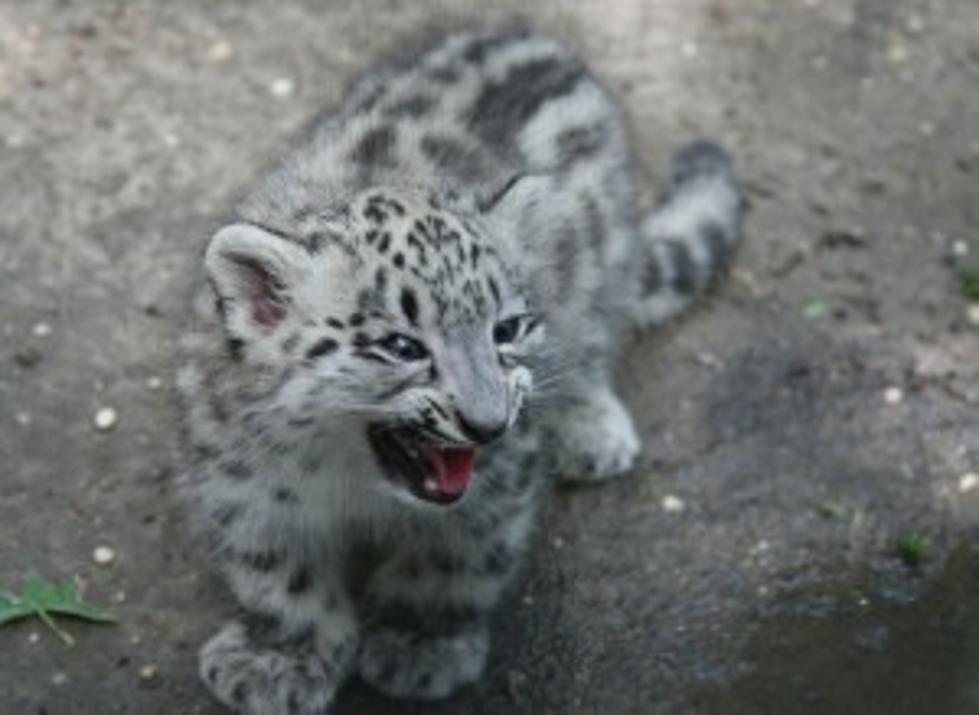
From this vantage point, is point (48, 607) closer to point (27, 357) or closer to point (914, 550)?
point (27, 357)

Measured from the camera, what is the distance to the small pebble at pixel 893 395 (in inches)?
288

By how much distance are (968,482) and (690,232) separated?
1.41m

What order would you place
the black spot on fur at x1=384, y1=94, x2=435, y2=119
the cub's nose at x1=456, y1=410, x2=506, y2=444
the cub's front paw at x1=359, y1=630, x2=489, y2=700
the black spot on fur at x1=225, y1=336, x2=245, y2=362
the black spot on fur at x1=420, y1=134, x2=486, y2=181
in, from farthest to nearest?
the black spot on fur at x1=384, y1=94, x2=435, y2=119 → the black spot on fur at x1=420, y1=134, x2=486, y2=181 → the cub's front paw at x1=359, y1=630, x2=489, y2=700 → the black spot on fur at x1=225, y1=336, x2=245, y2=362 → the cub's nose at x1=456, y1=410, x2=506, y2=444

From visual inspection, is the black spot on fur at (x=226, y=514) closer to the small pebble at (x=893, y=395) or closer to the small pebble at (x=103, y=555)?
the small pebble at (x=103, y=555)

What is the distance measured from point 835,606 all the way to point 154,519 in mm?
2233

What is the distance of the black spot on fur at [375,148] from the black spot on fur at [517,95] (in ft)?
1.18

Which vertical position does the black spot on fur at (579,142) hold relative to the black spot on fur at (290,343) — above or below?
below

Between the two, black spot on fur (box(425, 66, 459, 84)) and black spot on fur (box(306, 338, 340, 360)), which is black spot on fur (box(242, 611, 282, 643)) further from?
black spot on fur (box(425, 66, 459, 84))

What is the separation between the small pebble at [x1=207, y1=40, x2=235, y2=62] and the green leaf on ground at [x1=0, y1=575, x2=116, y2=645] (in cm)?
277

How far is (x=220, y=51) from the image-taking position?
8.41 metres

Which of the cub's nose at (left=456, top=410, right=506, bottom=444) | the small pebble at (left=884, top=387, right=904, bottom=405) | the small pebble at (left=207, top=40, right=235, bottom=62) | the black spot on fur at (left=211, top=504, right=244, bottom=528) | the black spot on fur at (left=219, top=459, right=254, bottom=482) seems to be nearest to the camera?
the cub's nose at (left=456, top=410, right=506, bottom=444)

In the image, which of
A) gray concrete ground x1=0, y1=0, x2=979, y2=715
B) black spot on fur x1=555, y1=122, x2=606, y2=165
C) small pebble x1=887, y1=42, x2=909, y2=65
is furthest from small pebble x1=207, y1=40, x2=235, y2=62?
small pebble x1=887, y1=42, x2=909, y2=65

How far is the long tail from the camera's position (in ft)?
24.8

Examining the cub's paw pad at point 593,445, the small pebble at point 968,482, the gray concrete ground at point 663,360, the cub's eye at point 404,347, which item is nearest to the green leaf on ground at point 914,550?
the gray concrete ground at point 663,360
